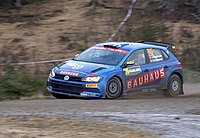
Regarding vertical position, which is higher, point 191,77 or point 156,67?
point 156,67

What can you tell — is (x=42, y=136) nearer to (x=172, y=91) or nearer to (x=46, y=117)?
(x=46, y=117)

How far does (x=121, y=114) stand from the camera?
1145 cm

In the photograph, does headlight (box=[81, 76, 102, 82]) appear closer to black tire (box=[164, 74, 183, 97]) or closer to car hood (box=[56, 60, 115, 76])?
car hood (box=[56, 60, 115, 76])

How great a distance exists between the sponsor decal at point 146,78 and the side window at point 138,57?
1.22 feet

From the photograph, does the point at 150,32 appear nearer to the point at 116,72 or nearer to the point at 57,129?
the point at 116,72

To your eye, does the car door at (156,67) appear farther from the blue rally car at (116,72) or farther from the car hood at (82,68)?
the car hood at (82,68)

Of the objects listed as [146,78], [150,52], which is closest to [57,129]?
[146,78]

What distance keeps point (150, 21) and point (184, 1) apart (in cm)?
312

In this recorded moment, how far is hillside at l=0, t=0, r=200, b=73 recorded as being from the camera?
23297 millimetres

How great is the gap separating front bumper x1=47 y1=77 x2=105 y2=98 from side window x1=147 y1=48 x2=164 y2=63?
2151mm

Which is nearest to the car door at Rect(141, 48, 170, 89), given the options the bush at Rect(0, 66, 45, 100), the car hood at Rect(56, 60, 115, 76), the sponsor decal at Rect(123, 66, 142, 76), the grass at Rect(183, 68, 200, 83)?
the sponsor decal at Rect(123, 66, 142, 76)

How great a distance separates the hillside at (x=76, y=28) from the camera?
23297 millimetres

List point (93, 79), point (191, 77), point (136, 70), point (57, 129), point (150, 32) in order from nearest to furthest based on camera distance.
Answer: point (57, 129), point (93, 79), point (136, 70), point (191, 77), point (150, 32)

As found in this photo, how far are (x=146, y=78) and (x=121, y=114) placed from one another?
452cm
